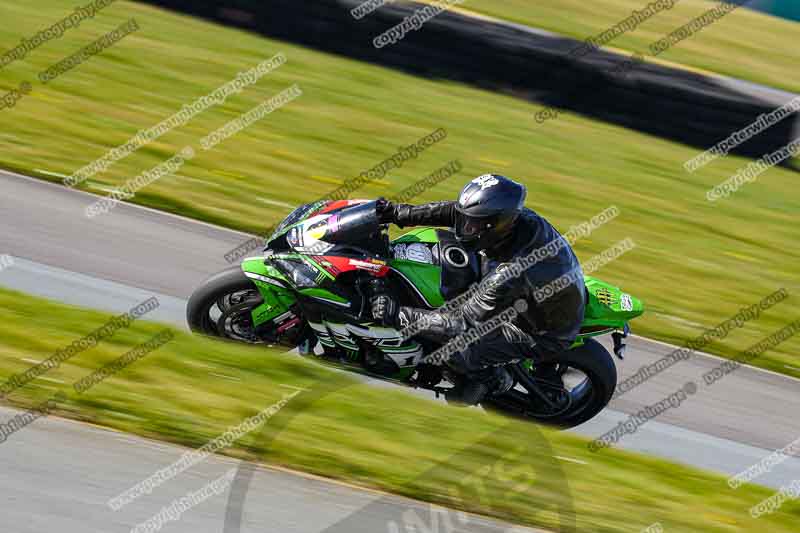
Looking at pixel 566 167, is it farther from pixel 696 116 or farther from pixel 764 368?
pixel 764 368

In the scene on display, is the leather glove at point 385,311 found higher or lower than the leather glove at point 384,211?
lower

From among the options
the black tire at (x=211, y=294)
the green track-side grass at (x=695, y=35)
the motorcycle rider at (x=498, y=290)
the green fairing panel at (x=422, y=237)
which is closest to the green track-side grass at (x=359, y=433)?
the black tire at (x=211, y=294)

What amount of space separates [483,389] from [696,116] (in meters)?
9.56

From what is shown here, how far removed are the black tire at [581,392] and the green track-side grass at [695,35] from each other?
41.1 feet

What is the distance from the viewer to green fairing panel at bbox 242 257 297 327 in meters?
6.73

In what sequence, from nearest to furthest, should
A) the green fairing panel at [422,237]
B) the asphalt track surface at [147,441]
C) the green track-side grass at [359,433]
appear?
1. the asphalt track surface at [147,441]
2. the green track-side grass at [359,433]
3. the green fairing panel at [422,237]

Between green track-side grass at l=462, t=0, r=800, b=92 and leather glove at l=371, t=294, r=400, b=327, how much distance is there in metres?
13.4

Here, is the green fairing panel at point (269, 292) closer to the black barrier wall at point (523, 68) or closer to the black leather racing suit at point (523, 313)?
the black leather racing suit at point (523, 313)

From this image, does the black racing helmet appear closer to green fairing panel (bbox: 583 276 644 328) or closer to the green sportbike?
the green sportbike

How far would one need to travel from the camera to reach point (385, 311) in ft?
21.6

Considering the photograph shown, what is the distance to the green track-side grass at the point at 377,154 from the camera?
10.4 metres

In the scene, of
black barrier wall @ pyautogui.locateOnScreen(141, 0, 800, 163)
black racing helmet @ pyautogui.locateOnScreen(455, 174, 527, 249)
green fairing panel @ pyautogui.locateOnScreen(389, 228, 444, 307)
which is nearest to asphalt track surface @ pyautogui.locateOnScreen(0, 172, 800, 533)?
green fairing panel @ pyautogui.locateOnScreen(389, 228, 444, 307)

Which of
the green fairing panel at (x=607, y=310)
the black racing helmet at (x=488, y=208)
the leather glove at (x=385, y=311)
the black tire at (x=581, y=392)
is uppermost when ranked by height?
the black racing helmet at (x=488, y=208)

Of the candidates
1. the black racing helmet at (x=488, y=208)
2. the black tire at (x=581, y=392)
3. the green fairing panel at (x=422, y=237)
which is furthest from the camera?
the black tire at (x=581, y=392)
